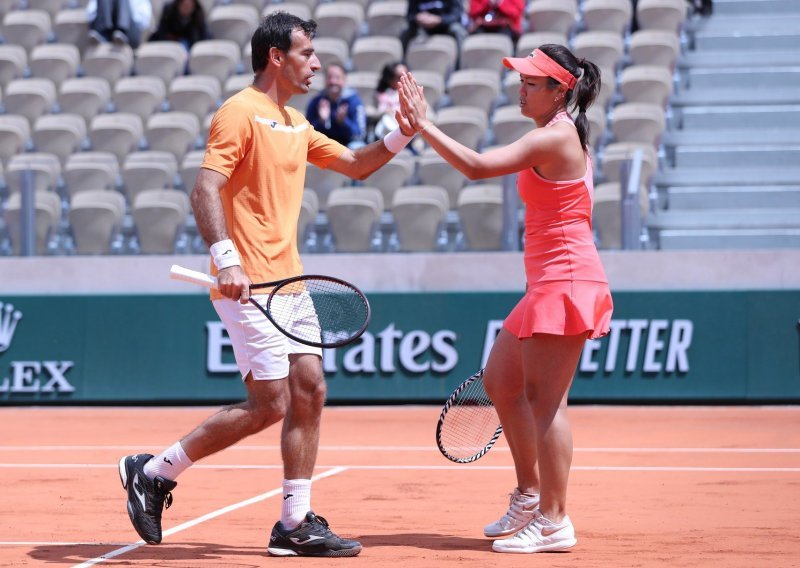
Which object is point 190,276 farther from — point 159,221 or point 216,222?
point 159,221

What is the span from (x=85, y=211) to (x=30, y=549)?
26.5ft

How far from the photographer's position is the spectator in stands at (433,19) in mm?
15914

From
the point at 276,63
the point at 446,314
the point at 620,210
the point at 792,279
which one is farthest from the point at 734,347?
the point at 276,63

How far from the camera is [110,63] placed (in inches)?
665

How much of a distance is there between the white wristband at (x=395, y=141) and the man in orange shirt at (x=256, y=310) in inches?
7.0

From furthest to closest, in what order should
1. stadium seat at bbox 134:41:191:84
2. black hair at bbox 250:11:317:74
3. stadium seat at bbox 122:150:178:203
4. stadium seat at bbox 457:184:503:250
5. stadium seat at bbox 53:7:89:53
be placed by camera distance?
stadium seat at bbox 53:7:89:53 → stadium seat at bbox 134:41:191:84 → stadium seat at bbox 122:150:178:203 → stadium seat at bbox 457:184:503:250 → black hair at bbox 250:11:317:74

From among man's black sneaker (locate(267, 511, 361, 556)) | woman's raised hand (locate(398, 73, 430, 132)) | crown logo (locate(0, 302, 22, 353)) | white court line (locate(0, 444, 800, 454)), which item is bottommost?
white court line (locate(0, 444, 800, 454))

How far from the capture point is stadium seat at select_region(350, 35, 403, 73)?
16047 millimetres

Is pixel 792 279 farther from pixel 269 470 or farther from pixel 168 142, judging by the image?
pixel 168 142

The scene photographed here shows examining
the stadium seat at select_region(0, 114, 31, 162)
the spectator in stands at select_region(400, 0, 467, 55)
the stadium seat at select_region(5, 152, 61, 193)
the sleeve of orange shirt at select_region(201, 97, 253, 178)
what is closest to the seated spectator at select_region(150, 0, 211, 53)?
the stadium seat at select_region(0, 114, 31, 162)

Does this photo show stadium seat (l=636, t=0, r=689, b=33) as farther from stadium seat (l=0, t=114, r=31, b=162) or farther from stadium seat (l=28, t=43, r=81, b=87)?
stadium seat (l=0, t=114, r=31, b=162)

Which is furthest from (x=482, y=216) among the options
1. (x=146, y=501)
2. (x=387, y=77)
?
(x=146, y=501)

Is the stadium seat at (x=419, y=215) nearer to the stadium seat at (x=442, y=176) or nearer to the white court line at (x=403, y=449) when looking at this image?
the stadium seat at (x=442, y=176)

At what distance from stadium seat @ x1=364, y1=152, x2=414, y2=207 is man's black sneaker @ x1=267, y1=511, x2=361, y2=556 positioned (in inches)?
318
